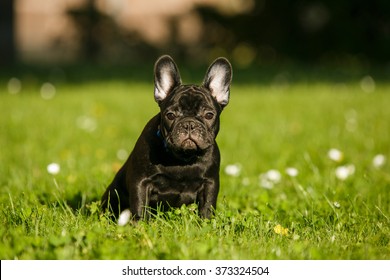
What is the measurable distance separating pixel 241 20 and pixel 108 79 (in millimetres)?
6479

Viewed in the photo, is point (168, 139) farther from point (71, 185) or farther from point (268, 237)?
point (71, 185)

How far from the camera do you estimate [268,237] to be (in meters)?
3.44

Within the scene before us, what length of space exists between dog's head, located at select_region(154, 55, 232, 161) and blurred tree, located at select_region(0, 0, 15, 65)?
1240 centimetres

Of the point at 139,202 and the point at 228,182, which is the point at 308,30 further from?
the point at 139,202

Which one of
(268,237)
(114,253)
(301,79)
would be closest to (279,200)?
(268,237)

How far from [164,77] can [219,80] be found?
35 centimetres

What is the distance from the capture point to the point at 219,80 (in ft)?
Answer: 12.8

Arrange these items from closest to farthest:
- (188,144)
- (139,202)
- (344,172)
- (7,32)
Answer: (188,144) → (139,202) → (344,172) → (7,32)

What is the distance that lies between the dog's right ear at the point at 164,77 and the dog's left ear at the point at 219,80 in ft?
0.66

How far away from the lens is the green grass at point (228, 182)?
317cm

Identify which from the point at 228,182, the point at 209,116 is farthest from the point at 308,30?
the point at 209,116

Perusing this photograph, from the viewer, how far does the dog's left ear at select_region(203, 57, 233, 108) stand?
Answer: 388 centimetres

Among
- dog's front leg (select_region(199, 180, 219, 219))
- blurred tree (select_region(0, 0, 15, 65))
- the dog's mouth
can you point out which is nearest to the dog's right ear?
the dog's mouth

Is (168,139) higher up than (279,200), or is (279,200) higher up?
(168,139)
